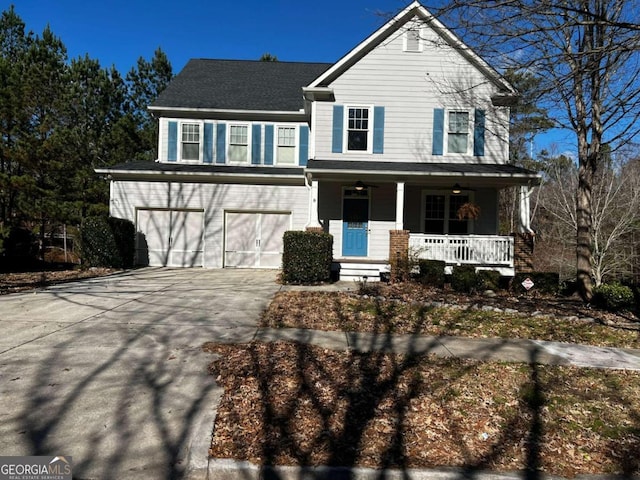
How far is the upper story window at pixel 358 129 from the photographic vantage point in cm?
1304

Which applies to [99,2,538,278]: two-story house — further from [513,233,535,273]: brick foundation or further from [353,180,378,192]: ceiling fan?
[513,233,535,273]: brick foundation

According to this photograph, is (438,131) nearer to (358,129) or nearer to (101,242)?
(358,129)

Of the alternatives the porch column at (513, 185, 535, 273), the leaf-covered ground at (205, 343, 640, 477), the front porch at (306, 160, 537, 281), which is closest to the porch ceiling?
the front porch at (306, 160, 537, 281)

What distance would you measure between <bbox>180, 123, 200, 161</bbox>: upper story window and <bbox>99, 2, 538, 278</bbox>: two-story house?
4cm

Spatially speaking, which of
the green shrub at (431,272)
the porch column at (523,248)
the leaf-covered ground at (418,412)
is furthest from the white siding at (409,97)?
the leaf-covered ground at (418,412)

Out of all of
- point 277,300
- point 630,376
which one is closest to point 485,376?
point 630,376

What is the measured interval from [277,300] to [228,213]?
6.99 m

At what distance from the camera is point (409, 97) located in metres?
13.0

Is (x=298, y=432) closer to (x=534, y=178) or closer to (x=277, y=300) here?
(x=277, y=300)

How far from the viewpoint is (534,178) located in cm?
1160

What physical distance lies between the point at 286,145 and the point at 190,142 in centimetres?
366

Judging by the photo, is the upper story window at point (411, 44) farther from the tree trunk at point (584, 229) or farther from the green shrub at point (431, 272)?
the green shrub at point (431, 272)

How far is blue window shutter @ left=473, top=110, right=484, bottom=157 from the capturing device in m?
12.9

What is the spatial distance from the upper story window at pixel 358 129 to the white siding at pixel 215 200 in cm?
250
